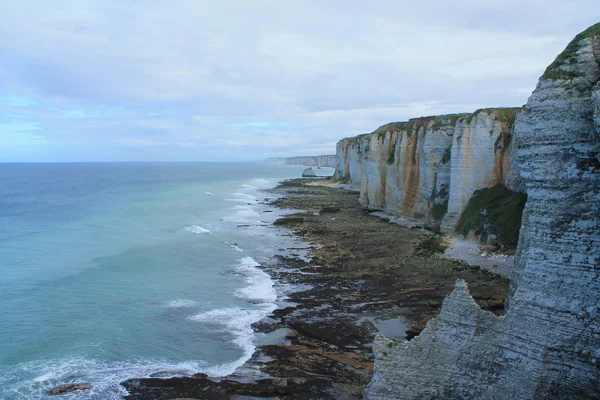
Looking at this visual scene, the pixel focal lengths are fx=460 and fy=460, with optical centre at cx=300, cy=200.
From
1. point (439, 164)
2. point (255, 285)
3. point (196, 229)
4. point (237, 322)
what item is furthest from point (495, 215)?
point (196, 229)

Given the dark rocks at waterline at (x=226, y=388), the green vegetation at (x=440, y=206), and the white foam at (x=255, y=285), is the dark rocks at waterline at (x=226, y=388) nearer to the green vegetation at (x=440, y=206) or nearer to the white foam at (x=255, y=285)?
the white foam at (x=255, y=285)

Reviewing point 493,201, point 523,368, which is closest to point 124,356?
point 523,368

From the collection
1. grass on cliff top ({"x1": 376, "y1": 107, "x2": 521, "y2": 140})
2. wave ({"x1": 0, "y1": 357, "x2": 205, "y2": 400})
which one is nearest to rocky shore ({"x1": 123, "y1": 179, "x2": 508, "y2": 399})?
wave ({"x1": 0, "y1": 357, "x2": 205, "y2": 400})

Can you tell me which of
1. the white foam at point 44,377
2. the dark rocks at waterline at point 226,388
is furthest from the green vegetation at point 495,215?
the white foam at point 44,377

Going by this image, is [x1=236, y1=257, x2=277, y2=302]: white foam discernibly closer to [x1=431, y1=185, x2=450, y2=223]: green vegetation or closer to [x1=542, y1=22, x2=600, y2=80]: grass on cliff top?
[x1=431, y1=185, x2=450, y2=223]: green vegetation

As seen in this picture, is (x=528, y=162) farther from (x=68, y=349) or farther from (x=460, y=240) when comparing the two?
(x=460, y=240)

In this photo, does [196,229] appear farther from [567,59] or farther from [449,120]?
[567,59]
